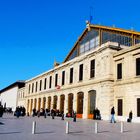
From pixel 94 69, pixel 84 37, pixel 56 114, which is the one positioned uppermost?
pixel 84 37

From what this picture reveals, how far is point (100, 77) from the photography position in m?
35.0

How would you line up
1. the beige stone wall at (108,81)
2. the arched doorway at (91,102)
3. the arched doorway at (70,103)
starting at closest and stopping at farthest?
the beige stone wall at (108,81) → the arched doorway at (91,102) → the arched doorway at (70,103)

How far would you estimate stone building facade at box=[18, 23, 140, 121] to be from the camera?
99.3 ft

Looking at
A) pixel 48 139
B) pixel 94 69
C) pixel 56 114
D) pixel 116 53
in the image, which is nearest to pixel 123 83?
pixel 116 53

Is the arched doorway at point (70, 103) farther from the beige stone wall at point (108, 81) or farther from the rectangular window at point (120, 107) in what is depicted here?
the rectangular window at point (120, 107)

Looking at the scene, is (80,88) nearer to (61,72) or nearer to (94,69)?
(94,69)

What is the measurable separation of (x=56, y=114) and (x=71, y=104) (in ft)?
13.5

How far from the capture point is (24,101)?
74312mm

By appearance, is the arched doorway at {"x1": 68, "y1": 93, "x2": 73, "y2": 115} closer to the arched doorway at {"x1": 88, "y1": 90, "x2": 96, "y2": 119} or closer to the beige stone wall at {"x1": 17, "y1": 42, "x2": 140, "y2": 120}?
the beige stone wall at {"x1": 17, "y1": 42, "x2": 140, "y2": 120}

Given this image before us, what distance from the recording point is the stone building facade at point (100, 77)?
30.3m

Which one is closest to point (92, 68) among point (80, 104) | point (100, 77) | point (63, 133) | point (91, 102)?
point (100, 77)

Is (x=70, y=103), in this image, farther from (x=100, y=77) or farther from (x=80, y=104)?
(x=100, y=77)

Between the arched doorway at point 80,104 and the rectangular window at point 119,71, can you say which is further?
the arched doorway at point 80,104

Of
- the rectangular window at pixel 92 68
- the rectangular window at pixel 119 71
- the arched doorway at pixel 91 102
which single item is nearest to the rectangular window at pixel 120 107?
the rectangular window at pixel 119 71
